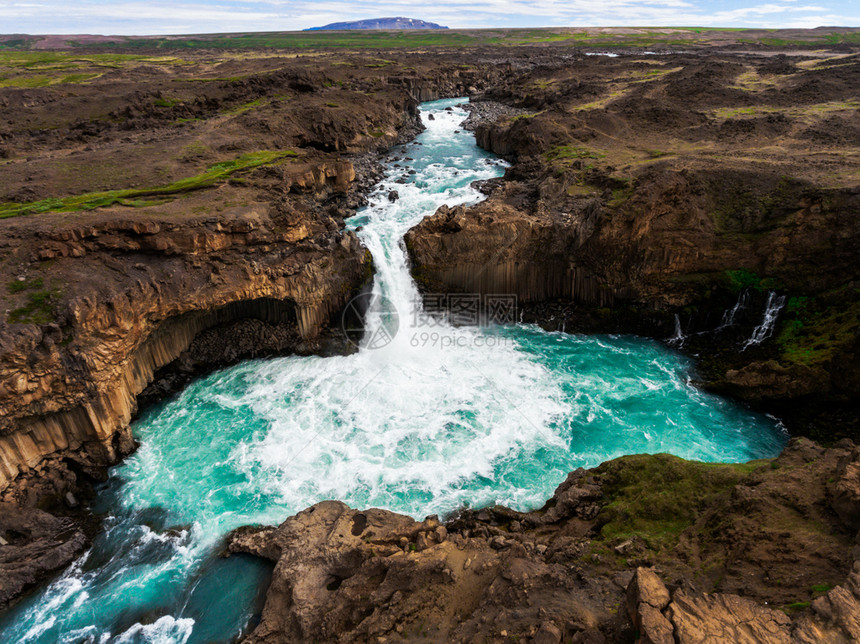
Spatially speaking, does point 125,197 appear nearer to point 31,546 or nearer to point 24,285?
point 24,285

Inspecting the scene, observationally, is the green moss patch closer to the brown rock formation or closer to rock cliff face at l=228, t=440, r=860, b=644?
the brown rock formation

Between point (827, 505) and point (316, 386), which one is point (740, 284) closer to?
point (827, 505)

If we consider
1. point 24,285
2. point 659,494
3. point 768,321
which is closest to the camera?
point 659,494

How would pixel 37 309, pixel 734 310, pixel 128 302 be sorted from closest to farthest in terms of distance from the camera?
1. pixel 37 309
2. pixel 128 302
3. pixel 734 310

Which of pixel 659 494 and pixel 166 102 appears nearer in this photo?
pixel 659 494

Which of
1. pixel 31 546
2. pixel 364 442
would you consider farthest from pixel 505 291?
pixel 31 546

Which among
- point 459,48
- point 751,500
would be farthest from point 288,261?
point 459,48
